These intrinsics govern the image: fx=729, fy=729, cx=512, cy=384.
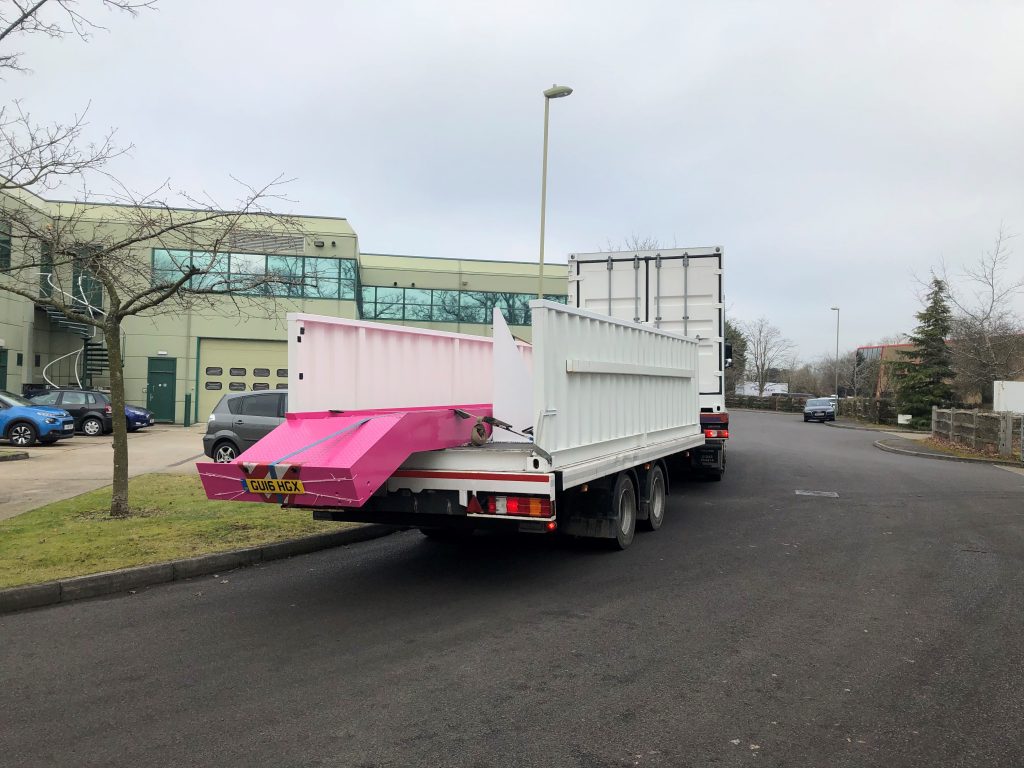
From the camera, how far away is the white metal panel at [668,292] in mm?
12750

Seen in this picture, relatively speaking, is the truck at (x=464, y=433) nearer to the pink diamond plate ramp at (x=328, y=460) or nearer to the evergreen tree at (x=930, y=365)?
the pink diamond plate ramp at (x=328, y=460)

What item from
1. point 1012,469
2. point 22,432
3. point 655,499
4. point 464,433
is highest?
point 464,433

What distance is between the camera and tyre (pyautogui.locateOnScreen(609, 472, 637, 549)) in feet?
24.7

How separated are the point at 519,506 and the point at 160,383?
2987 cm

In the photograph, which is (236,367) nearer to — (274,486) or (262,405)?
(262,405)

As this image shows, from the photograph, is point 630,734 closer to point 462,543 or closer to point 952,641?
point 952,641

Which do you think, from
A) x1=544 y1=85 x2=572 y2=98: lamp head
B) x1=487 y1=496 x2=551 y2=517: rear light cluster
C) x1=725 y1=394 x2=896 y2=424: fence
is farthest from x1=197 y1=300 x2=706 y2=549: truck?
x1=725 y1=394 x2=896 y2=424: fence

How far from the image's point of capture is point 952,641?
509 centimetres

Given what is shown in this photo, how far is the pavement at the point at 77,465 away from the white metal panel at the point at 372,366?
522 centimetres

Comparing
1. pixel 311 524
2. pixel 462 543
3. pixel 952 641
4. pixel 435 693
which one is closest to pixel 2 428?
pixel 311 524

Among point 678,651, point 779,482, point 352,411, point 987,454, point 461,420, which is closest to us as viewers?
point 678,651

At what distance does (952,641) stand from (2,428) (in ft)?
73.2

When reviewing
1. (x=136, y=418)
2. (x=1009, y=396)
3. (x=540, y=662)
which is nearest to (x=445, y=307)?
(x=136, y=418)

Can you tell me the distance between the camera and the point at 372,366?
7.32 metres
